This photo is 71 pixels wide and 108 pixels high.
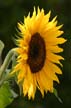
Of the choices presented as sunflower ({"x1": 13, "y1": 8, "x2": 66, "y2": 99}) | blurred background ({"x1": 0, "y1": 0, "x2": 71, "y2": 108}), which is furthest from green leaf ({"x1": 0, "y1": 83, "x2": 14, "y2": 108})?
blurred background ({"x1": 0, "y1": 0, "x2": 71, "y2": 108})

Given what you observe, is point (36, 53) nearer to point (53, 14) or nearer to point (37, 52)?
point (37, 52)

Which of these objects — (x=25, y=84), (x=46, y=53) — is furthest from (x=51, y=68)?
(x=25, y=84)

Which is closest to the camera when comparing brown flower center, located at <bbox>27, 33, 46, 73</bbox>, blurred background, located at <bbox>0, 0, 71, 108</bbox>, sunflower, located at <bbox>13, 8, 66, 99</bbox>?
sunflower, located at <bbox>13, 8, 66, 99</bbox>

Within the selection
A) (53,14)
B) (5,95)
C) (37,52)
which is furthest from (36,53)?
(53,14)

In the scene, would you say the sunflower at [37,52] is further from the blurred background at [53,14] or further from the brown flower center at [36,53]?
the blurred background at [53,14]

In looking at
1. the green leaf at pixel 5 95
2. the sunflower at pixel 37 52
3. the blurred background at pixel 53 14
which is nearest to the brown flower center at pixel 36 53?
the sunflower at pixel 37 52

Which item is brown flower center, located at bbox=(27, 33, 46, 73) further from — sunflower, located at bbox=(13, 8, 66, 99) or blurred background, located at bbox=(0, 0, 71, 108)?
blurred background, located at bbox=(0, 0, 71, 108)
